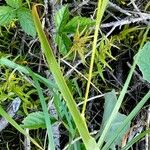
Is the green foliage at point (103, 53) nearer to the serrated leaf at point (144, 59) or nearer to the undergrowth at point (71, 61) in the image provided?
the undergrowth at point (71, 61)

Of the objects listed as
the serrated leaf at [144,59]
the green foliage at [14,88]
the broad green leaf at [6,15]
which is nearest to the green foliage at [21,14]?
the broad green leaf at [6,15]

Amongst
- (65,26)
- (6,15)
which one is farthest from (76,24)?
(6,15)

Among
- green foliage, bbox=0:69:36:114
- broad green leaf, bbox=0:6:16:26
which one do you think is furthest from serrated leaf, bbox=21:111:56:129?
broad green leaf, bbox=0:6:16:26

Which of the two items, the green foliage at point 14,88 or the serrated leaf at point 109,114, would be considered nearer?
the serrated leaf at point 109,114

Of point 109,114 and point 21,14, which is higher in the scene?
point 21,14

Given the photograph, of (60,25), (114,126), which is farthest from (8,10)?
(114,126)

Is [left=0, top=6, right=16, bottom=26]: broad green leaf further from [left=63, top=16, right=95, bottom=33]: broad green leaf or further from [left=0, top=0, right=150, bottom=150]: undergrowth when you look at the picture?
[left=63, top=16, right=95, bottom=33]: broad green leaf

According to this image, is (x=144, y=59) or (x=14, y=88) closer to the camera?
(x=144, y=59)

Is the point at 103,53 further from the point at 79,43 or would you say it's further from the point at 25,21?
the point at 25,21
